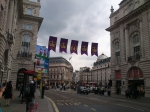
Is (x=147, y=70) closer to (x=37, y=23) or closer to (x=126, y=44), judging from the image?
(x=126, y=44)

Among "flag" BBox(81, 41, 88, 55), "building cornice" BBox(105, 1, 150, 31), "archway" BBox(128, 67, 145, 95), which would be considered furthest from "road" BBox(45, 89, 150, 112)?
"building cornice" BBox(105, 1, 150, 31)

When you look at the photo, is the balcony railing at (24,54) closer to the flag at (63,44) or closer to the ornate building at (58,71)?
the flag at (63,44)

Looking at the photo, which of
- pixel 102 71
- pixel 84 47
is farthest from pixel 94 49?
pixel 102 71

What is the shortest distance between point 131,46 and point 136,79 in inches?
311

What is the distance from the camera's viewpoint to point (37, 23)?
43188 mm

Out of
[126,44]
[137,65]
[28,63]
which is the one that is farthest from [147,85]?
[28,63]

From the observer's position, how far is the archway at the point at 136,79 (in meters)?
32.9

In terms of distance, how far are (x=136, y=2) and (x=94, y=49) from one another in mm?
17661

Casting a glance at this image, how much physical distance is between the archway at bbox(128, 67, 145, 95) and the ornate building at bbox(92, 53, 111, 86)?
2499 inches

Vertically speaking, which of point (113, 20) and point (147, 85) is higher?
point (113, 20)

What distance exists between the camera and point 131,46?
3703cm

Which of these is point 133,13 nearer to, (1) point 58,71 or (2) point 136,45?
(2) point 136,45

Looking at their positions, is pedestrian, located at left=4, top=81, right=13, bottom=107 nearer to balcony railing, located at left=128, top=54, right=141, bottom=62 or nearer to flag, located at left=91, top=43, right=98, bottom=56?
flag, located at left=91, top=43, right=98, bottom=56

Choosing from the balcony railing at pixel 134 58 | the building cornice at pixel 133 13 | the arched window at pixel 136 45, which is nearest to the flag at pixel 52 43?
the balcony railing at pixel 134 58
